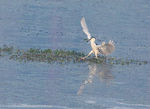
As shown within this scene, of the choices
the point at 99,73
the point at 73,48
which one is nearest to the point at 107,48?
the point at 99,73

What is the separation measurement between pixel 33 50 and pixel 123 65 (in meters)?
2.62

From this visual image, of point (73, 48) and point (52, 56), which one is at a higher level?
point (73, 48)

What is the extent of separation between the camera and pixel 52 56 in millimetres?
21516

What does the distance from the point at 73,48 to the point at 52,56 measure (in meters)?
2.88

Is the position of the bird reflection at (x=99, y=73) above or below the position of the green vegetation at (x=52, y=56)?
below

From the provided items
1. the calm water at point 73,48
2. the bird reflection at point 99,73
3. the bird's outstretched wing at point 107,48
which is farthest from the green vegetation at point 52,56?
the bird reflection at point 99,73

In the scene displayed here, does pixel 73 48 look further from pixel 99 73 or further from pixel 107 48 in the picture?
pixel 99 73

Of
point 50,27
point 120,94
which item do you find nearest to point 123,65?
point 120,94

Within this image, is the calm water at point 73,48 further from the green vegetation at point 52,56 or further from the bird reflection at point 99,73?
the green vegetation at point 52,56

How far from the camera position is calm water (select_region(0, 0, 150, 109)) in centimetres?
1593

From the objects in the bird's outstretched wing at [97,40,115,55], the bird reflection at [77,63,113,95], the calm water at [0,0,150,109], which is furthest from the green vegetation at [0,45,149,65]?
the bird reflection at [77,63,113,95]

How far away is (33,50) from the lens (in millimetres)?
22078

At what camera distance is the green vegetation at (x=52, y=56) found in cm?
2111

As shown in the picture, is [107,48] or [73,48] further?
[73,48]
